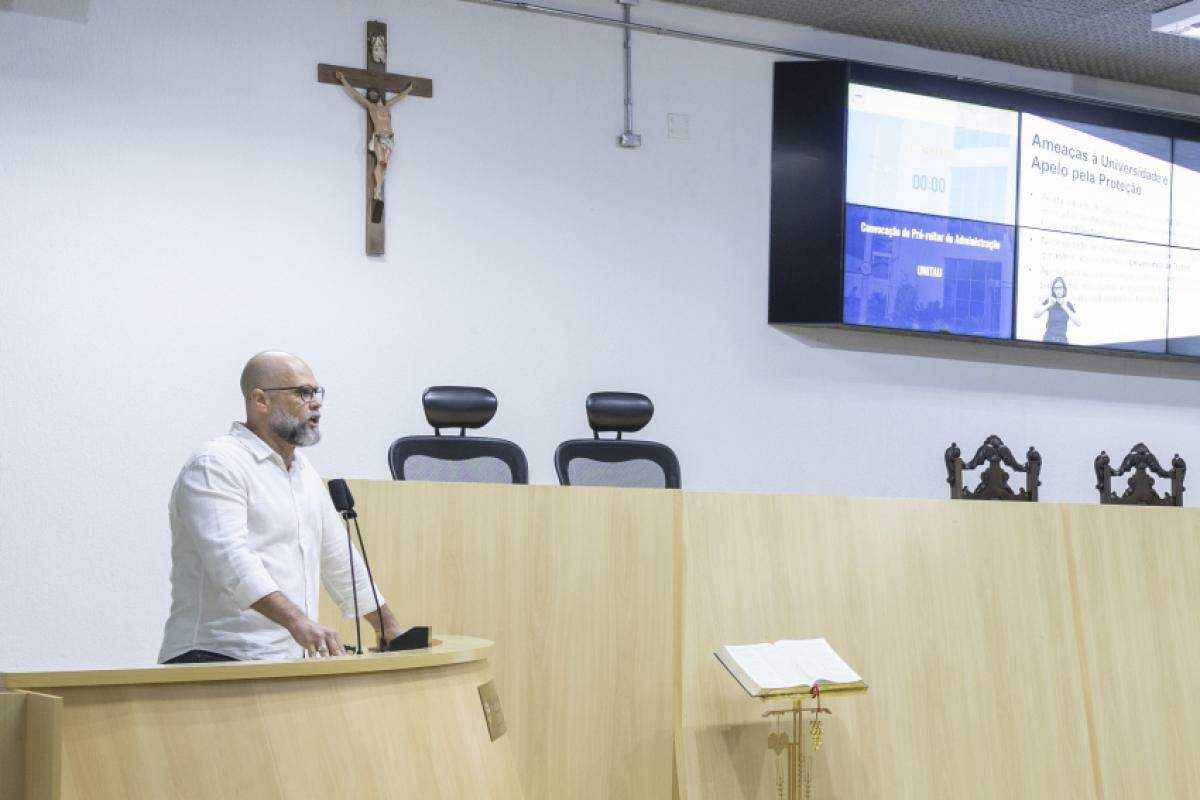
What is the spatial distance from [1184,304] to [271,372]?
5.67 meters

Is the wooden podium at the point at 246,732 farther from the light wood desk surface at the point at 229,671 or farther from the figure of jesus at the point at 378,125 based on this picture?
the figure of jesus at the point at 378,125

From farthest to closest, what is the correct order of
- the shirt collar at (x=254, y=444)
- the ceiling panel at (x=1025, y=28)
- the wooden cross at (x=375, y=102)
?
the ceiling panel at (x=1025, y=28), the wooden cross at (x=375, y=102), the shirt collar at (x=254, y=444)

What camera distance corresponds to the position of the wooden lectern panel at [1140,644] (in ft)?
15.9

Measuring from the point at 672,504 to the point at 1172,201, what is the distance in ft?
14.5

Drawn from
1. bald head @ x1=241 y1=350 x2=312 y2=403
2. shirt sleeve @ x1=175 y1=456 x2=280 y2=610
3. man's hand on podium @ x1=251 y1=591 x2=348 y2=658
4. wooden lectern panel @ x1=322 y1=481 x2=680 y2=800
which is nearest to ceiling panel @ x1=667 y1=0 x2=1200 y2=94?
wooden lectern panel @ x1=322 y1=481 x2=680 y2=800

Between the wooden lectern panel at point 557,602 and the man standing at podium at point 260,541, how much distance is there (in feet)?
1.83

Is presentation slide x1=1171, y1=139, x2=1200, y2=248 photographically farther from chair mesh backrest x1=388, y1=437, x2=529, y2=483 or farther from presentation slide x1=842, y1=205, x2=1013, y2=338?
chair mesh backrest x1=388, y1=437, x2=529, y2=483

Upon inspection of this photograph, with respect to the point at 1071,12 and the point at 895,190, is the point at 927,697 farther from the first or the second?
the point at 1071,12

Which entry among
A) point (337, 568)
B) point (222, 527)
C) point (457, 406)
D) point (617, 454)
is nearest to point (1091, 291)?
point (617, 454)

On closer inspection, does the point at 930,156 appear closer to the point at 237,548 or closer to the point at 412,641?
the point at 237,548

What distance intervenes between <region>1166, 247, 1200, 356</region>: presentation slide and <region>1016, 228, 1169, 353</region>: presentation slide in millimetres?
55

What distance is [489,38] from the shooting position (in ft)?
20.9

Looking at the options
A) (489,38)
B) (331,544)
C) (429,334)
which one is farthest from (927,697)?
(489,38)

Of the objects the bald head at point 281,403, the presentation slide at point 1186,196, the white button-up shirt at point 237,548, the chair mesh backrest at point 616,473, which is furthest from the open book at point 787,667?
the presentation slide at point 1186,196
